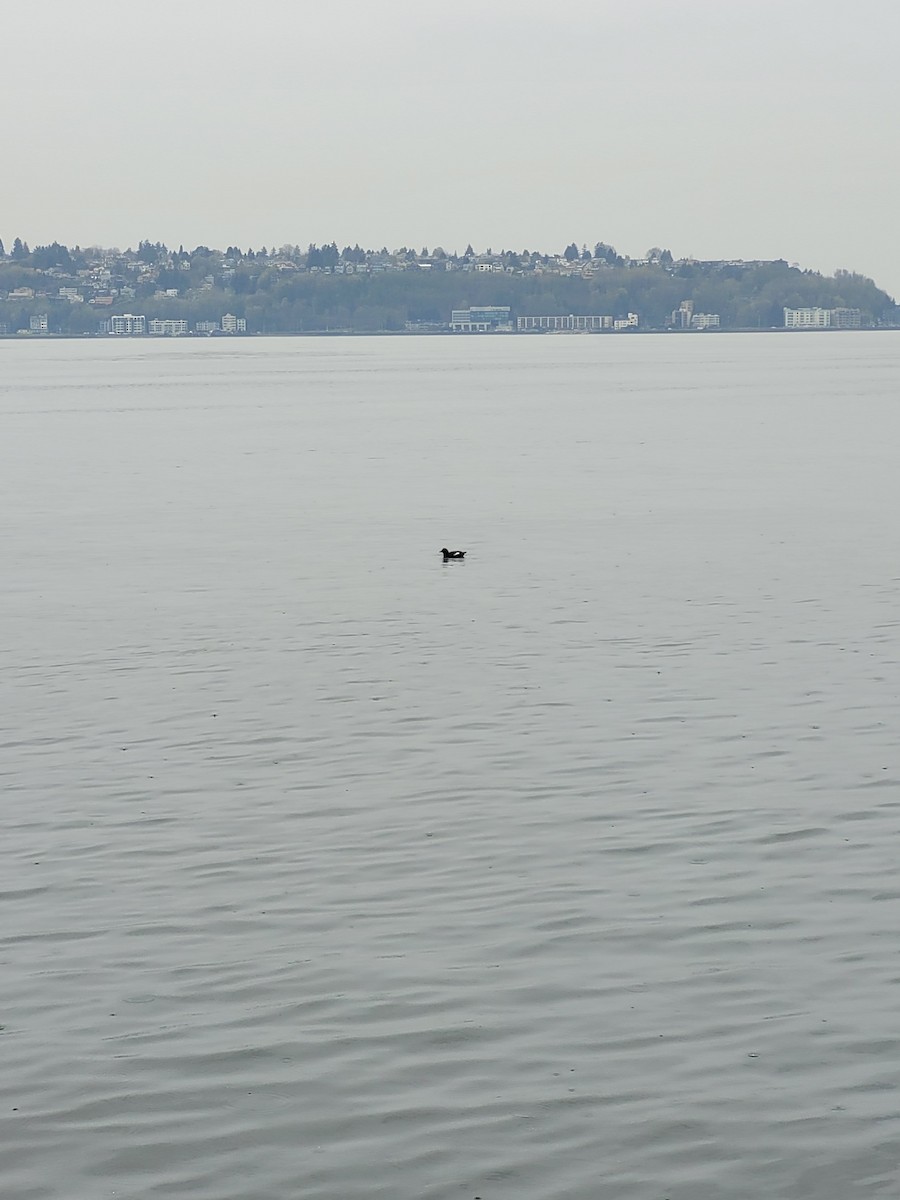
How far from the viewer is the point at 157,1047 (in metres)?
14.8

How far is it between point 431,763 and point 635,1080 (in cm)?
1024

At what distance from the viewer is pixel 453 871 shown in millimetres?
19469

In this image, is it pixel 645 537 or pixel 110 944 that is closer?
pixel 110 944

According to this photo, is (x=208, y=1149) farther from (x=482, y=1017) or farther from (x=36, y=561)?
(x=36, y=561)

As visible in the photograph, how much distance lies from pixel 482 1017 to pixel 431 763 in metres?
8.86

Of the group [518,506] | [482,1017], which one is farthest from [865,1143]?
[518,506]

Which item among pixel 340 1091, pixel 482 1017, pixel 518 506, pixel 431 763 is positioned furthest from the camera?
pixel 518 506

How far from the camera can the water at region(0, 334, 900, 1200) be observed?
43.9 feet

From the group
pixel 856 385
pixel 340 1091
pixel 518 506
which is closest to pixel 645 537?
pixel 518 506

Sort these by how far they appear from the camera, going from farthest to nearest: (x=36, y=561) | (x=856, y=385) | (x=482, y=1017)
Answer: (x=856, y=385) < (x=36, y=561) < (x=482, y=1017)

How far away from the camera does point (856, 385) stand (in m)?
158

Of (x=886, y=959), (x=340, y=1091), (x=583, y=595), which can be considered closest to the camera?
(x=340, y=1091)

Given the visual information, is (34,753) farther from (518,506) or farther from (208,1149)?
(518,506)

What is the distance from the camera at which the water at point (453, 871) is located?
1338 centimetres
